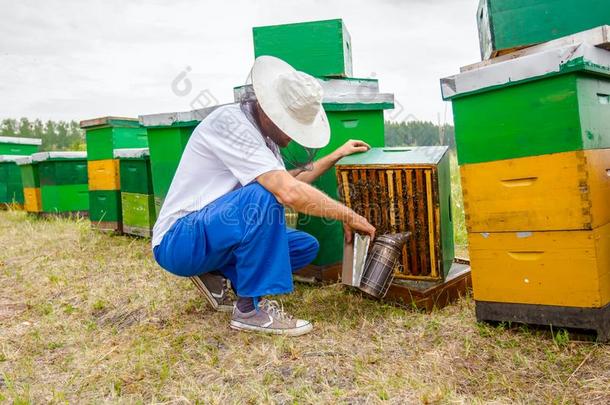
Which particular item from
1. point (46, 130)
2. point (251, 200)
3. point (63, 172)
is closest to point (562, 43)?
point (251, 200)

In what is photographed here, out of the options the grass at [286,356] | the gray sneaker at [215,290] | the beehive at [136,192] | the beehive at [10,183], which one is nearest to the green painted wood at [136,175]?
the beehive at [136,192]

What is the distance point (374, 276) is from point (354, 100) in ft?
3.30

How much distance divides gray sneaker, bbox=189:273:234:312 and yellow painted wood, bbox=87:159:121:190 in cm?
237

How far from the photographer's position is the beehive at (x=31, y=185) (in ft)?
19.9

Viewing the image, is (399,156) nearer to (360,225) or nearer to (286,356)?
(360,225)

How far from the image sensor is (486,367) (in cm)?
181

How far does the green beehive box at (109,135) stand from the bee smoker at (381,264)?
3013mm

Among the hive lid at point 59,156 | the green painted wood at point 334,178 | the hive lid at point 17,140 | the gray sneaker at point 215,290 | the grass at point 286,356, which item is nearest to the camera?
the grass at point 286,356

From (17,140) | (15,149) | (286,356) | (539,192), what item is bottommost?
(286,356)

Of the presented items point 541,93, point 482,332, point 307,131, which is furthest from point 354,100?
point 482,332

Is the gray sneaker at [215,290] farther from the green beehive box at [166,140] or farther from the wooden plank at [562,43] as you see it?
the wooden plank at [562,43]

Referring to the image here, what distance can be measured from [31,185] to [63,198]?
0.65 m

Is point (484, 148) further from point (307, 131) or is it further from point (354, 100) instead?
point (354, 100)

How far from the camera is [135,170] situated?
432cm
